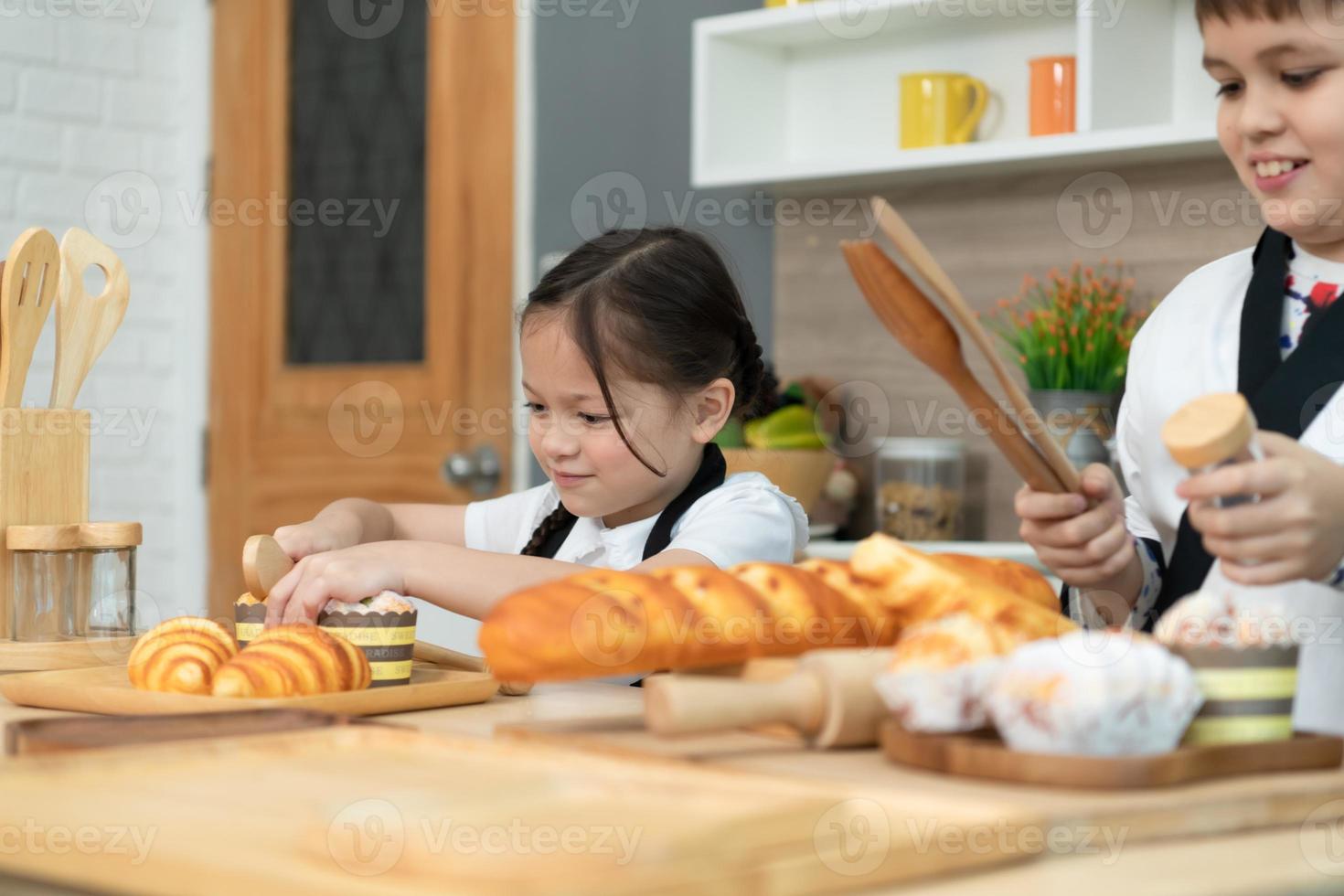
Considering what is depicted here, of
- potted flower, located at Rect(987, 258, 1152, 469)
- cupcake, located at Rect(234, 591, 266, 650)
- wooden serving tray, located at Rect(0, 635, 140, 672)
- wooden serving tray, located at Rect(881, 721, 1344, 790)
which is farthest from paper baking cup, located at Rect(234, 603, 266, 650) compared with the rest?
potted flower, located at Rect(987, 258, 1152, 469)

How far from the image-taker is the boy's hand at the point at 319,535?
138cm

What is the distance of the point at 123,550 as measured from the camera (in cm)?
130

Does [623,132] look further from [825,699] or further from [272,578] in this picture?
[825,699]

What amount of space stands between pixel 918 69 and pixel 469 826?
93.5 inches

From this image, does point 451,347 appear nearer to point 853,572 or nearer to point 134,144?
point 134,144

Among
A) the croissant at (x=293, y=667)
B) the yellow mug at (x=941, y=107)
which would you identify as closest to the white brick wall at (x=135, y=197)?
the yellow mug at (x=941, y=107)

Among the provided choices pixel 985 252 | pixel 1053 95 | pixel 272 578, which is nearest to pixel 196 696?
pixel 272 578

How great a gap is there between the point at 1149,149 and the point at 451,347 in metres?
1.36

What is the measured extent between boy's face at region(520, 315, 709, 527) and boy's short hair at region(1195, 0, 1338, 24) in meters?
0.63

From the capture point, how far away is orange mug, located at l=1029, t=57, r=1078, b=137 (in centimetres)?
244

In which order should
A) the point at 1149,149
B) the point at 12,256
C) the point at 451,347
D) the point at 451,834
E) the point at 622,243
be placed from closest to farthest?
the point at 451,834 < the point at 12,256 < the point at 622,243 < the point at 1149,149 < the point at 451,347

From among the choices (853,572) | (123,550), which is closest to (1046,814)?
(853,572)

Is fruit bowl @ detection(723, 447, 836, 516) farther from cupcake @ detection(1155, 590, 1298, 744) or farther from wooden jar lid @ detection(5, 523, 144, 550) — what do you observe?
cupcake @ detection(1155, 590, 1298, 744)

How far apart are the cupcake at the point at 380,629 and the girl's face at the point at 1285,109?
2.09 feet
